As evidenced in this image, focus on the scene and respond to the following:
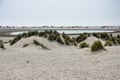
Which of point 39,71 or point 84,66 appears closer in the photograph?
point 39,71

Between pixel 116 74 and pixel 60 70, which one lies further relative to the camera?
pixel 60 70

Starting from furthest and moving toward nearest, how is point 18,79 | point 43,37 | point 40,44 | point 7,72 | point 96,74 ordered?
1. point 43,37
2. point 40,44
3. point 7,72
4. point 96,74
5. point 18,79

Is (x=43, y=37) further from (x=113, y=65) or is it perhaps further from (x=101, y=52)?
(x=113, y=65)

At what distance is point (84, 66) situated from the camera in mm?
13422

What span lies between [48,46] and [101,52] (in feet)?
34.5

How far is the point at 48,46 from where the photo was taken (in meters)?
27.4

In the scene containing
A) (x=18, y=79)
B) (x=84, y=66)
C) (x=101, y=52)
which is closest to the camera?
(x=18, y=79)

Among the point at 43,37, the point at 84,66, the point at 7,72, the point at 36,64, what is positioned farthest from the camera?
the point at 43,37

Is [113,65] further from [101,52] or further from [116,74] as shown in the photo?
[101,52]

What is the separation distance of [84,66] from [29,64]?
3.06 m

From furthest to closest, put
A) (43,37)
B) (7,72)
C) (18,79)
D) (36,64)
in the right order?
(43,37) → (36,64) → (7,72) → (18,79)

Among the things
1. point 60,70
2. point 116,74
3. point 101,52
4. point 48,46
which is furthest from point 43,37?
point 116,74

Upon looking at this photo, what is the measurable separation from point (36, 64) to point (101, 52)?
5111mm

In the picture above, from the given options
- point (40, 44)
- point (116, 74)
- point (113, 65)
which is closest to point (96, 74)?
point (116, 74)
